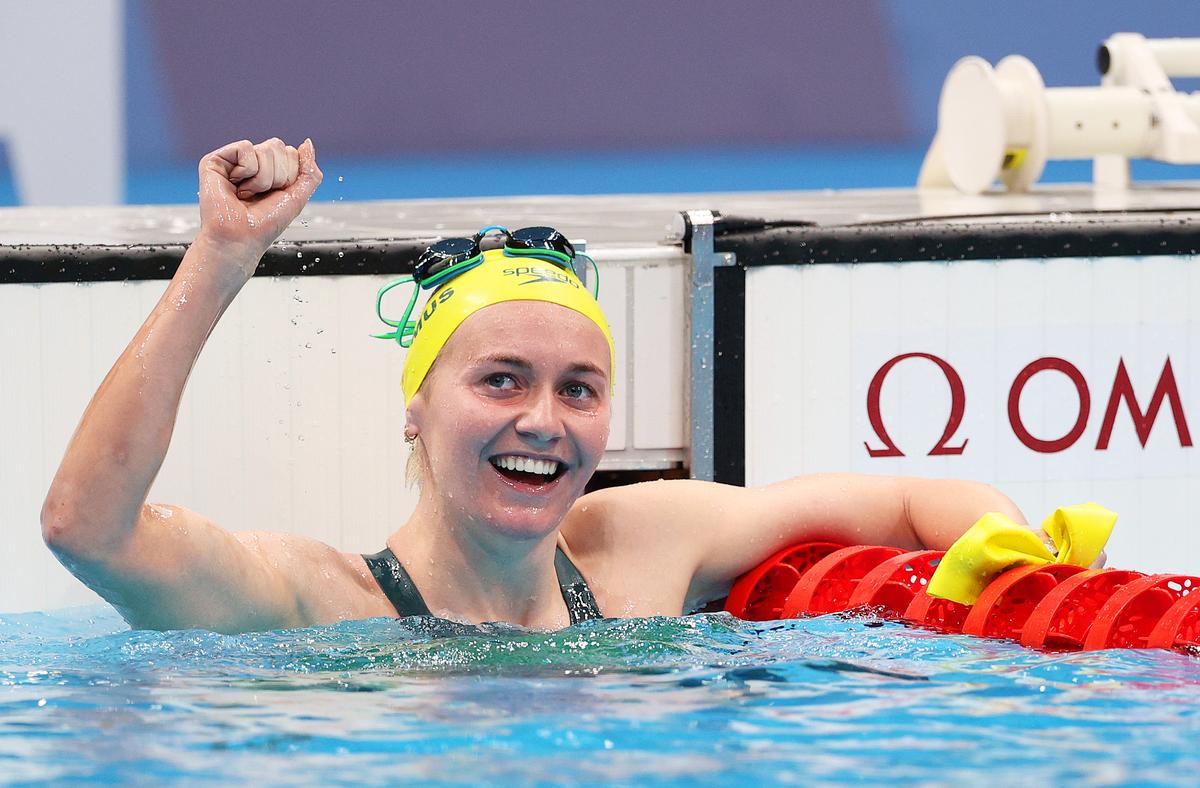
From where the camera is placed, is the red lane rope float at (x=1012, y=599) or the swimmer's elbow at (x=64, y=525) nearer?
the swimmer's elbow at (x=64, y=525)

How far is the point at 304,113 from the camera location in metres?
6.89

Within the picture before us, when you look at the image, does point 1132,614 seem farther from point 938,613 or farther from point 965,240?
point 965,240

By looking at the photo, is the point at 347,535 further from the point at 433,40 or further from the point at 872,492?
the point at 433,40

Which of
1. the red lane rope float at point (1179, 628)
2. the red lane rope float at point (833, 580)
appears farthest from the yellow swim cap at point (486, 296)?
the red lane rope float at point (1179, 628)

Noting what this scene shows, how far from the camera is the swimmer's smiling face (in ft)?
7.47

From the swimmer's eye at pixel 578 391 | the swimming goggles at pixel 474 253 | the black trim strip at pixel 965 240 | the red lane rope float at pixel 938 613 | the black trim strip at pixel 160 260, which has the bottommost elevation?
the red lane rope float at pixel 938 613

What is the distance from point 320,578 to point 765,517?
0.76 meters

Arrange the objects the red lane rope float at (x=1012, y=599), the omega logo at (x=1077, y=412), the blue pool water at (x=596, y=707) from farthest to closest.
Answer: the omega logo at (x=1077, y=412)
the red lane rope float at (x=1012, y=599)
the blue pool water at (x=596, y=707)

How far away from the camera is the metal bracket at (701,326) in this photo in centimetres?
311

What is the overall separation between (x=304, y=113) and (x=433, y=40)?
0.63 metres

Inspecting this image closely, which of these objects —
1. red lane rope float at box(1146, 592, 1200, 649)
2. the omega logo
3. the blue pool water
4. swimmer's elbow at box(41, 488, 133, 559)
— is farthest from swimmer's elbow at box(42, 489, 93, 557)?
the omega logo

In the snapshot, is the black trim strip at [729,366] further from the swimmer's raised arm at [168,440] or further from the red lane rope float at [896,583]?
the swimmer's raised arm at [168,440]

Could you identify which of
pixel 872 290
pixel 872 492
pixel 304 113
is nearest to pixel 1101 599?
pixel 872 492

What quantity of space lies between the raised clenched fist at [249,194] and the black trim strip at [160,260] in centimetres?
96
